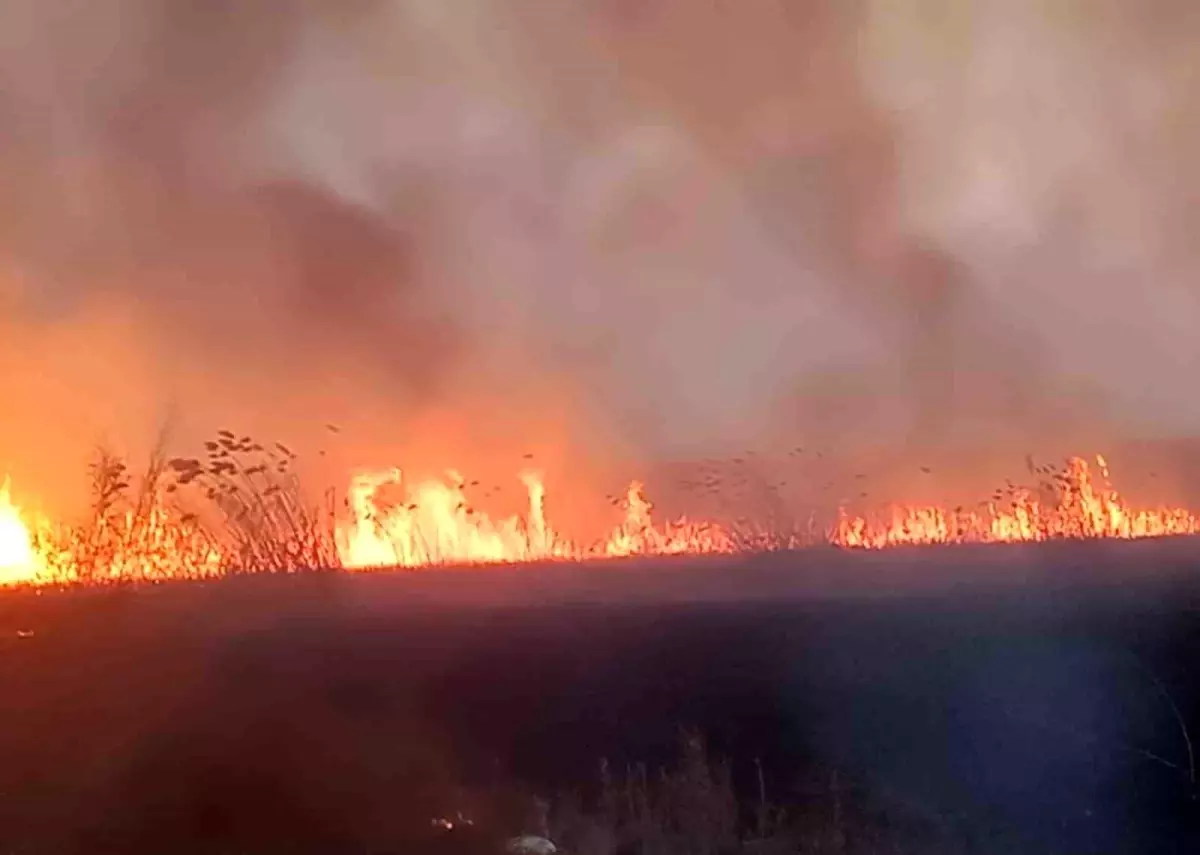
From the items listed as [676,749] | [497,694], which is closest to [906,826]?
[676,749]

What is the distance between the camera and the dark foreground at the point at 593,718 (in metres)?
12.8

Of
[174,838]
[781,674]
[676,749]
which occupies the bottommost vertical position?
[174,838]

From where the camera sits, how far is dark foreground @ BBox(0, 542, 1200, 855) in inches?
502

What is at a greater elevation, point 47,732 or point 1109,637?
point 1109,637

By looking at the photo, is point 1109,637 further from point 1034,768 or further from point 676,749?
point 676,749

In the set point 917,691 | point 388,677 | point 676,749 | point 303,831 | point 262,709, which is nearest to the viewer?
point 303,831

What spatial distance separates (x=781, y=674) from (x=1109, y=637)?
5039 mm

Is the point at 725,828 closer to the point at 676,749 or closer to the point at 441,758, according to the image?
the point at 676,749

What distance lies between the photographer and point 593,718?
16.5m

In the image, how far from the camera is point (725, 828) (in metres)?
11.8

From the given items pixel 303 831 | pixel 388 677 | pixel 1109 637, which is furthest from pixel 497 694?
pixel 1109 637

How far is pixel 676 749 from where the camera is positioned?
14906 millimetres

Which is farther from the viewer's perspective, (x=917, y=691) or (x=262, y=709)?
(x=262, y=709)

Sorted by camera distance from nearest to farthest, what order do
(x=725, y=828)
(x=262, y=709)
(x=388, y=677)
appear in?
(x=725, y=828) < (x=262, y=709) < (x=388, y=677)
